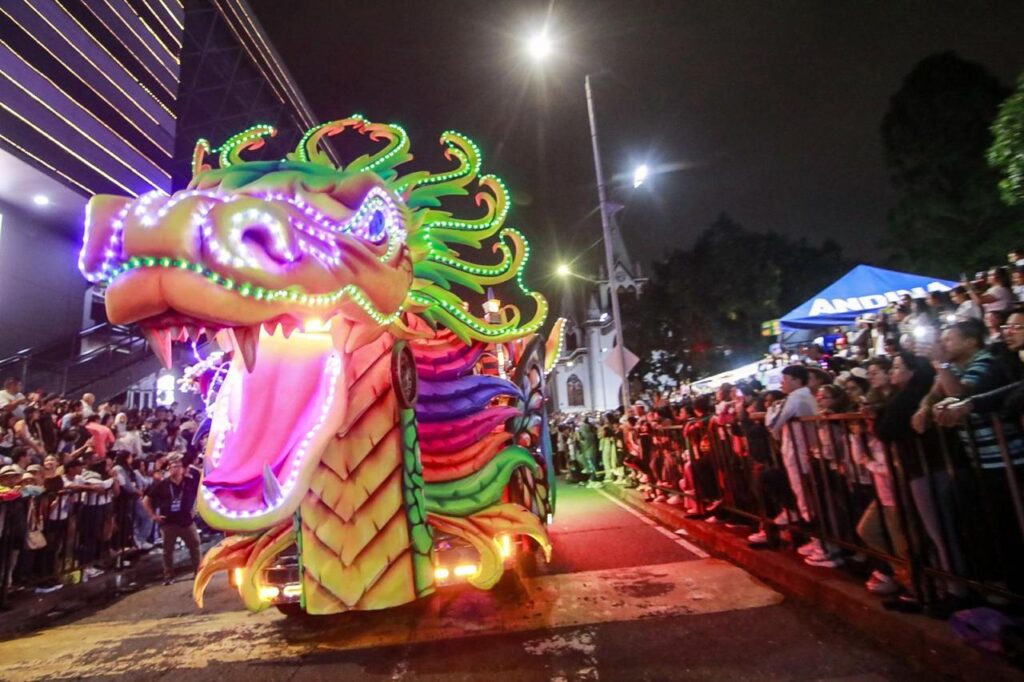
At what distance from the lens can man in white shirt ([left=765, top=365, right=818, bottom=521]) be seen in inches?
188

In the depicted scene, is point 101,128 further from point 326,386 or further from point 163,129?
point 326,386

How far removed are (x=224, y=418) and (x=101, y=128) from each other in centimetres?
2050

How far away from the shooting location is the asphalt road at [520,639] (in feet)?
10.4

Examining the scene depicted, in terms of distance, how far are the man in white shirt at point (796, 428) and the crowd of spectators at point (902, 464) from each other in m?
0.01

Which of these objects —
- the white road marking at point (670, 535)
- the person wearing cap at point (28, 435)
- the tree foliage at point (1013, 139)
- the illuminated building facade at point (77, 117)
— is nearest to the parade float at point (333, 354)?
the white road marking at point (670, 535)

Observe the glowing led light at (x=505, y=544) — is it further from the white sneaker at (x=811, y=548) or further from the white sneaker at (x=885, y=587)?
the white sneaker at (x=811, y=548)

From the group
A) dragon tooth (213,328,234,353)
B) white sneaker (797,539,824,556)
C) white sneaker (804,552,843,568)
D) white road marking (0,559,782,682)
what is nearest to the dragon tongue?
dragon tooth (213,328,234,353)

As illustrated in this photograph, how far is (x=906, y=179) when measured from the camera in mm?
20141

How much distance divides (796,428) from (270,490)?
13.8 ft

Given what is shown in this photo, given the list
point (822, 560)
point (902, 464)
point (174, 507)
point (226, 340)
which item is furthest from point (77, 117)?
point (902, 464)

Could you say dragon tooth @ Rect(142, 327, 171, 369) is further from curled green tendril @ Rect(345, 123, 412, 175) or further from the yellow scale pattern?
curled green tendril @ Rect(345, 123, 412, 175)

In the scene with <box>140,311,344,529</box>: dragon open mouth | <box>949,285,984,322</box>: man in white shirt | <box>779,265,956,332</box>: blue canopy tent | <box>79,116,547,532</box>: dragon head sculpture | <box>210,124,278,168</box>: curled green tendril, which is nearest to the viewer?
<box>79,116,547,532</box>: dragon head sculpture

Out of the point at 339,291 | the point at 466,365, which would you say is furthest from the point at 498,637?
the point at 339,291

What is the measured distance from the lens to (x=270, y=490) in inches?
118
